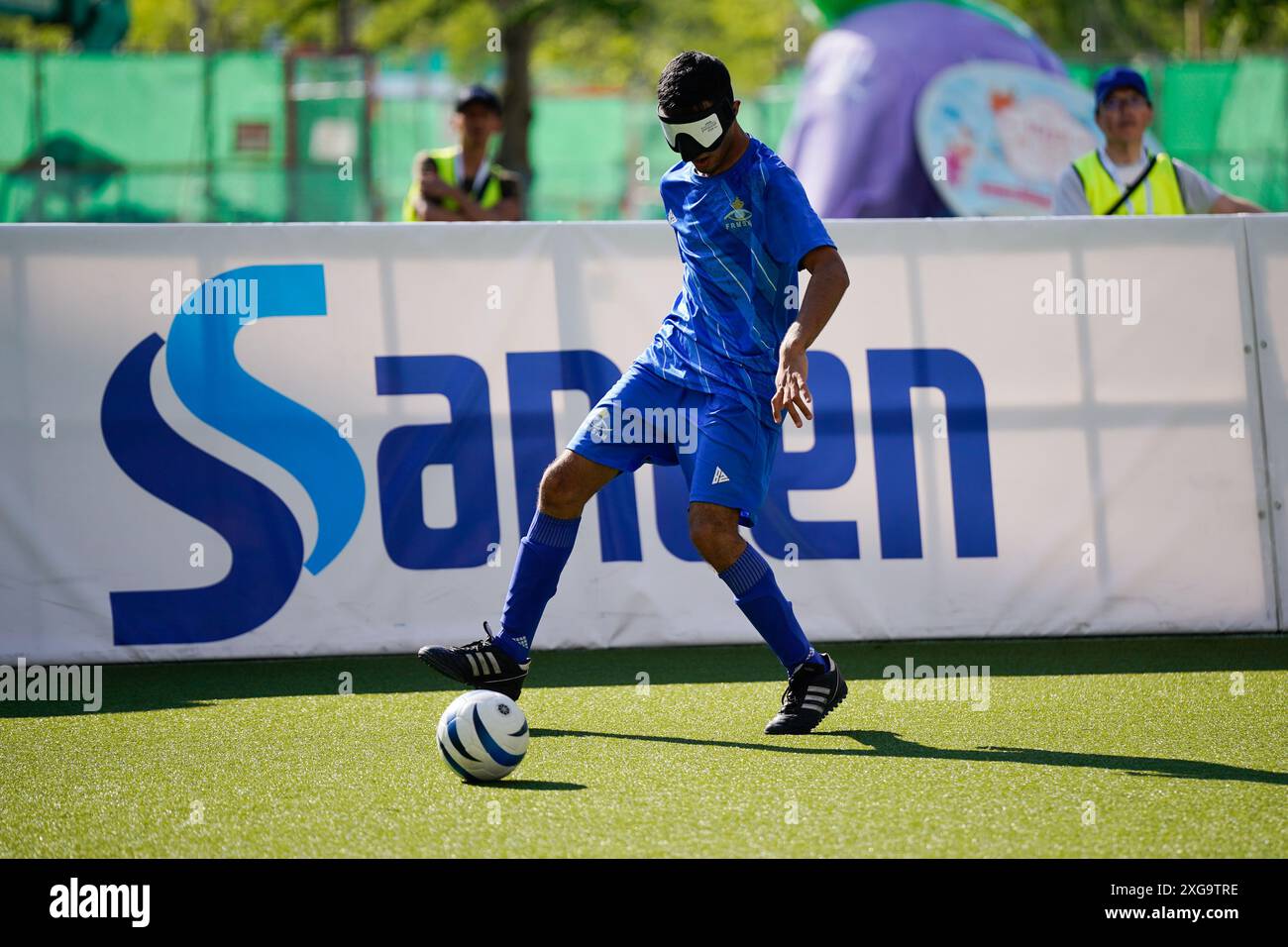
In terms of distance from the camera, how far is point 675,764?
4672mm

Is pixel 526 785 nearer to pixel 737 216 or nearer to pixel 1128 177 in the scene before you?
pixel 737 216

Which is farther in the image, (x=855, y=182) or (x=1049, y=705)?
(x=855, y=182)

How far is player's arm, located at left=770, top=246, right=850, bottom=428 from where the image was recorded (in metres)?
4.70

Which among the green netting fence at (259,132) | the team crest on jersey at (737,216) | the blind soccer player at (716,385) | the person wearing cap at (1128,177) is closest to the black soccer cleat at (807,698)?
the blind soccer player at (716,385)

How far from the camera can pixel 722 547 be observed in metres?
5.12

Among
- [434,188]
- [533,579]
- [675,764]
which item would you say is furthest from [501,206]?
[675,764]

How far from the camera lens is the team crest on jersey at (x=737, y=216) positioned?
199 inches

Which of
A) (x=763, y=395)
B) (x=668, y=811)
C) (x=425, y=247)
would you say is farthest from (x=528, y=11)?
(x=668, y=811)

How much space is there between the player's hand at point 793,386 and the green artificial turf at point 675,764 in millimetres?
1012

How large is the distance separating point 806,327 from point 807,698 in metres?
1.18

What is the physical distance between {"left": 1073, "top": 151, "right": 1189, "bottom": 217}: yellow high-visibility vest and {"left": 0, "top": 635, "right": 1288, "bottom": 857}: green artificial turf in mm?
2130

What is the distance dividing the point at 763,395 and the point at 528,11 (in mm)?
18340

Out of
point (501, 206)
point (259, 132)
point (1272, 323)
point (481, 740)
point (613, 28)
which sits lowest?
point (481, 740)
